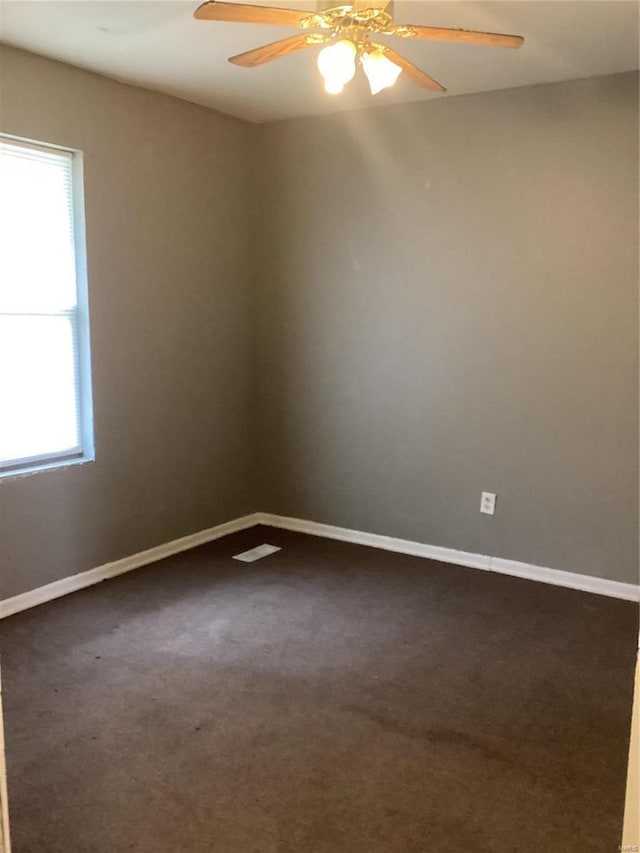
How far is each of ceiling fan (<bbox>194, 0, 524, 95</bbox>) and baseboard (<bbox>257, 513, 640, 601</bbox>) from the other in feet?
8.24

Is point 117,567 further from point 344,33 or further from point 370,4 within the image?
point 370,4

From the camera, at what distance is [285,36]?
9.77 feet

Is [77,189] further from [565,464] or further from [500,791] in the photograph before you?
[500,791]

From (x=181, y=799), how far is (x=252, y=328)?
3.03 metres

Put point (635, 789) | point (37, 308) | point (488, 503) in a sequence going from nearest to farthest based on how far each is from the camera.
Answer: point (635, 789) → point (37, 308) → point (488, 503)

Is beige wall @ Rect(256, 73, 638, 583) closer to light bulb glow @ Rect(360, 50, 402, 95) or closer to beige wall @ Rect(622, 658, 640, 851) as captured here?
light bulb glow @ Rect(360, 50, 402, 95)

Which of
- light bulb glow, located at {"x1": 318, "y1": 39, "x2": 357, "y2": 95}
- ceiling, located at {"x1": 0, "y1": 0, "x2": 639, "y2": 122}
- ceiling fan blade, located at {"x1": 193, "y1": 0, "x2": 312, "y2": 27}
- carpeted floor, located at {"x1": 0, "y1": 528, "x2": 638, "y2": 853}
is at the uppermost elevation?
ceiling, located at {"x1": 0, "y1": 0, "x2": 639, "y2": 122}

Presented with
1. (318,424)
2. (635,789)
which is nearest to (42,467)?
(318,424)

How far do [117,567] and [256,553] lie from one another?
2.55ft

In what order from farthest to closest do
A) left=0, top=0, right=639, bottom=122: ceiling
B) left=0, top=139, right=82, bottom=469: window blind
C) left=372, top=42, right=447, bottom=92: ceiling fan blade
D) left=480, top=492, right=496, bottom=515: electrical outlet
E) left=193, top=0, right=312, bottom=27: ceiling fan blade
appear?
left=480, top=492, right=496, bottom=515: electrical outlet, left=0, top=139, right=82, bottom=469: window blind, left=0, top=0, right=639, bottom=122: ceiling, left=372, top=42, right=447, bottom=92: ceiling fan blade, left=193, top=0, right=312, bottom=27: ceiling fan blade

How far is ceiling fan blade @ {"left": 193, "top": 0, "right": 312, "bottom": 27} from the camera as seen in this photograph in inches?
78.9

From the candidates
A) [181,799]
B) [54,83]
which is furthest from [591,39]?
[181,799]

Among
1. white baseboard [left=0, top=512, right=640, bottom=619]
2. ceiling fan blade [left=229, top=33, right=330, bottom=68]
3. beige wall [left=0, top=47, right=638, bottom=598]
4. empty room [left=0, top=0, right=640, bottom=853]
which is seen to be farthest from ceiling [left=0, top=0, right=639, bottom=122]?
white baseboard [left=0, top=512, right=640, bottom=619]

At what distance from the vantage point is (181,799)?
2.12 m
